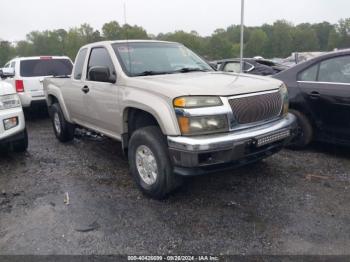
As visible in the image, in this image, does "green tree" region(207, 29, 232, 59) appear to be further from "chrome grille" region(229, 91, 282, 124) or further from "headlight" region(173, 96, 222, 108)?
"headlight" region(173, 96, 222, 108)

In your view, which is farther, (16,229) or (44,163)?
(44,163)

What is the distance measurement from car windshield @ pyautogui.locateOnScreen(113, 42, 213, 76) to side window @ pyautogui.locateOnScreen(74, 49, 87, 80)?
98cm

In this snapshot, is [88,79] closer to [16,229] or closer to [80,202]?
[80,202]

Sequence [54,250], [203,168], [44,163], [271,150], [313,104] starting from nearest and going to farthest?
[54,250] → [203,168] → [271,150] → [313,104] → [44,163]

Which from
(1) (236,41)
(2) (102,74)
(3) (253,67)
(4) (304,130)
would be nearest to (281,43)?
(1) (236,41)

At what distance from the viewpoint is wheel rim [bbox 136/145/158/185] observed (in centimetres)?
406

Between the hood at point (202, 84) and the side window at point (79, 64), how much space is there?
1.70m

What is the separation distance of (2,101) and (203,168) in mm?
3442

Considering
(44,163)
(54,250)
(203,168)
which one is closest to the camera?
(54,250)

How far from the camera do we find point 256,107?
3.94 metres

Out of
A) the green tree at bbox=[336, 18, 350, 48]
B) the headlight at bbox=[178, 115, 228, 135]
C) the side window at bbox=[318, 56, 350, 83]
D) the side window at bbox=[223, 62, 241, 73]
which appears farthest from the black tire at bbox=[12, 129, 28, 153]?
the green tree at bbox=[336, 18, 350, 48]

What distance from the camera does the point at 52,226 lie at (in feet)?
12.1

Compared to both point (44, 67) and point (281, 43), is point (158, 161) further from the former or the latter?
point (281, 43)

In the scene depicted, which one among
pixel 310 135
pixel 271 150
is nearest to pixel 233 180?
pixel 271 150
